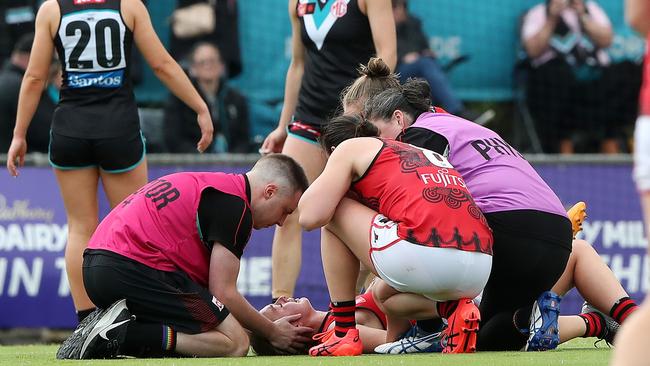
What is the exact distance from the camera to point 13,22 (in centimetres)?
1105

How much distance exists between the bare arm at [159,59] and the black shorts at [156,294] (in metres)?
1.59

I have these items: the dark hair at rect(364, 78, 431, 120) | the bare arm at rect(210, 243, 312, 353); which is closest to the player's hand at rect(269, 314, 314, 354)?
the bare arm at rect(210, 243, 312, 353)

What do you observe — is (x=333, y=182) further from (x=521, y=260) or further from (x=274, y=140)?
(x=274, y=140)

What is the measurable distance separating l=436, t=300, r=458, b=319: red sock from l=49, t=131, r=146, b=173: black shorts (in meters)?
2.22

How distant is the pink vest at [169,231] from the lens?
5211mm

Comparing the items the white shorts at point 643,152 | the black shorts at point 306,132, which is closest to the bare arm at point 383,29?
the black shorts at point 306,132

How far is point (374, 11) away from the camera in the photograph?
22.0ft

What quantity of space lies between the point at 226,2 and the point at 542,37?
2888mm

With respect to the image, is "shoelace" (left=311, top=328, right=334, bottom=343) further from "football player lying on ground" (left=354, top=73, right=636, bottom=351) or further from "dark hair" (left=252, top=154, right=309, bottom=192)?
"dark hair" (left=252, top=154, right=309, bottom=192)

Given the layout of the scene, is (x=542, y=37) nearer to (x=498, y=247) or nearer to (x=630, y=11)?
(x=498, y=247)

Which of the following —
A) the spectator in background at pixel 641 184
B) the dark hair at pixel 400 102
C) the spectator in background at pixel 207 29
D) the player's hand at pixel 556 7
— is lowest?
the spectator in background at pixel 207 29

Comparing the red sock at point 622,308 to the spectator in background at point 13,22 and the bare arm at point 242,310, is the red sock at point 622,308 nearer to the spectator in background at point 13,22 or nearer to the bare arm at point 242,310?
the bare arm at point 242,310

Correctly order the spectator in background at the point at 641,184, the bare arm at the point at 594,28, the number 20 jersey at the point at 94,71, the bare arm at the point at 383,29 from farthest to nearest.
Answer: the bare arm at the point at 594,28 → the bare arm at the point at 383,29 → the number 20 jersey at the point at 94,71 → the spectator in background at the point at 641,184

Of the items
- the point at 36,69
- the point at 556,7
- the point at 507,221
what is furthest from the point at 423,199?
the point at 556,7
